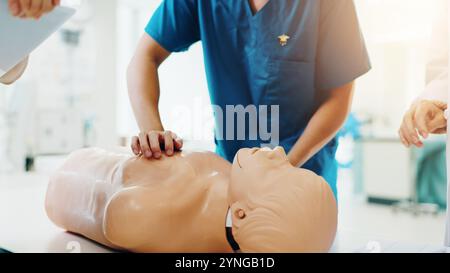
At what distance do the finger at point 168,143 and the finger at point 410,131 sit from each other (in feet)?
1.50

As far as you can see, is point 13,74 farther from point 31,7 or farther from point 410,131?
point 410,131

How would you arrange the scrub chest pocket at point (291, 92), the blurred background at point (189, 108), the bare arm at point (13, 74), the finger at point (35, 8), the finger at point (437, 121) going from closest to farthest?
Answer: the finger at point (35, 8), the bare arm at point (13, 74), the finger at point (437, 121), the scrub chest pocket at point (291, 92), the blurred background at point (189, 108)

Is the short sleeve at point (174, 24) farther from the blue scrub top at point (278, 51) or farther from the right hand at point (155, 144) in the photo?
the right hand at point (155, 144)

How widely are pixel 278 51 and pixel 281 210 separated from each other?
0.46 metres

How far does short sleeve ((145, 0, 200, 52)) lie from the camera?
42.6 inches

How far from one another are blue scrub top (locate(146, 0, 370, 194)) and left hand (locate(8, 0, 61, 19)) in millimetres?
432

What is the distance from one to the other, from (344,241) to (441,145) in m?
3.54

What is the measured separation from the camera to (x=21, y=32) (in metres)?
0.73

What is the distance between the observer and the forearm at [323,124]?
1003mm

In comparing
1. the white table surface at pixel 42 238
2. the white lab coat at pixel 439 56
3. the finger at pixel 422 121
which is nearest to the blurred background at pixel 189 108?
the white lab coat at pixel 439 56

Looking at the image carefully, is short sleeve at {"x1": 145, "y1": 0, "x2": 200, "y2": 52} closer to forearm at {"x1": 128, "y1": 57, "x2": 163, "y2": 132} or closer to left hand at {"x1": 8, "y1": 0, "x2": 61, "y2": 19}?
forearm at {"x1": 128, "y1": 57, "x2": 163, "y2": 132}

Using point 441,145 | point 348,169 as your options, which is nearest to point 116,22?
point 441,145

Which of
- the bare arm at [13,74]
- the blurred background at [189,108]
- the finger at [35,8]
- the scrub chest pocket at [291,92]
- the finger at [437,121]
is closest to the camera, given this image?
the finger at [35,8]

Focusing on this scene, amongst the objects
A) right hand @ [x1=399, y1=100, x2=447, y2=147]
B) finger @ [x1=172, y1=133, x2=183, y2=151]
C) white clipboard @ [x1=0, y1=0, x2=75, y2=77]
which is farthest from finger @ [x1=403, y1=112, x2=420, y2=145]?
white clipboard @ [x1=0, y1=0, x2=75, y2=77]
